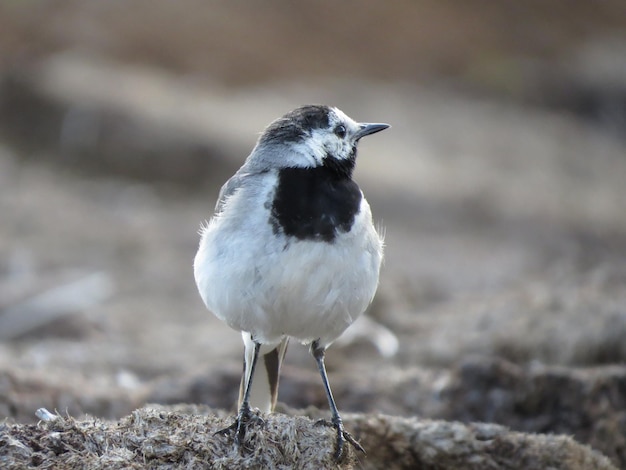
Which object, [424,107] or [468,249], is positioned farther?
[424,107]

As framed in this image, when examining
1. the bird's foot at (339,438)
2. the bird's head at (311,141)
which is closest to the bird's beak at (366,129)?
the bird's head at (311,141)

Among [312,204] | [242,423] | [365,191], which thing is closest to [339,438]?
[242,423]

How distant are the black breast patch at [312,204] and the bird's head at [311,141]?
0.12 m

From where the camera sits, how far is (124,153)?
814 inches

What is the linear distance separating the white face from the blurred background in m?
2.22

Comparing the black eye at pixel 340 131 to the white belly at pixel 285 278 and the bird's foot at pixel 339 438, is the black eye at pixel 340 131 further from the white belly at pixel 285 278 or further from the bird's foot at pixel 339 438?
the bird's foot at pixel 339 438

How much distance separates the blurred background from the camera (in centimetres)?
858

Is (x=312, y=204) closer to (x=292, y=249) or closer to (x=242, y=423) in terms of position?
(x=292, y=249)

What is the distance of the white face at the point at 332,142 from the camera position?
665cm

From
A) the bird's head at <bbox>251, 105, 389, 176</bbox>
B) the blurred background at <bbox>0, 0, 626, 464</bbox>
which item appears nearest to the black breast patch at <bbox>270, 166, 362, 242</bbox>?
the bird's head at <bbox>251, 105, 389, 176</bbox>

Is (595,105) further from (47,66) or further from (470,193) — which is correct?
(47,66)

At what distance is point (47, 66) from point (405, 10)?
11043 millimetres

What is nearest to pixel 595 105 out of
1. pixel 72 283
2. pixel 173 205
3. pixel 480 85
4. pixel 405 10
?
pixel 480 85

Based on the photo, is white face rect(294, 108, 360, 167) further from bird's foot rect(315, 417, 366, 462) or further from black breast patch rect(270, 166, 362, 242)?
bird's foot rect(315, 417, 366, 462)
